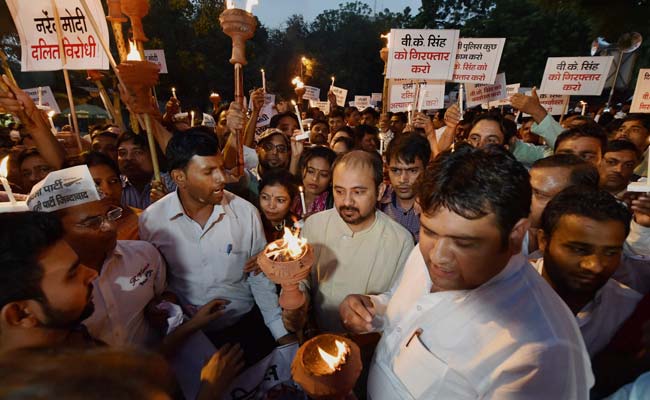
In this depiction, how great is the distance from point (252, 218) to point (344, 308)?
1.11 meters

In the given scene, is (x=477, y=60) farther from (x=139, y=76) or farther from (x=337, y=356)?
(x=337, y=356)

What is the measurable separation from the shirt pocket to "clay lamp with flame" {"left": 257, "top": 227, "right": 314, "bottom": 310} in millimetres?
537

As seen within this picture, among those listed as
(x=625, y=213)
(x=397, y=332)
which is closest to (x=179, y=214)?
(x=397, y=332)

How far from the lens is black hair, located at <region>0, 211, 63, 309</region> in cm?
112

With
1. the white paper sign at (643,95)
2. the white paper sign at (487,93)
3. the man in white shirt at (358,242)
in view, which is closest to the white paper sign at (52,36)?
the man in white shirt at (358,242)

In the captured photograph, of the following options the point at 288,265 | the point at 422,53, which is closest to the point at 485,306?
the point at 288,265

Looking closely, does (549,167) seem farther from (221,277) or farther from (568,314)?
(221,277)

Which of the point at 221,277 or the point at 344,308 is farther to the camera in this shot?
the point at 221,277

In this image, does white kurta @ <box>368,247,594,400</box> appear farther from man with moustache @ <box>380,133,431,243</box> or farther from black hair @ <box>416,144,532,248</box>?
man with moustache @ <box>380,133,431,243</box>

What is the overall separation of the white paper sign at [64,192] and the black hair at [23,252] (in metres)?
0.50

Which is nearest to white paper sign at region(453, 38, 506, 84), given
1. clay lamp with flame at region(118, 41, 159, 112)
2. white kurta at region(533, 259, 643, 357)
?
white kurta at region(533, 259, 643, 357)

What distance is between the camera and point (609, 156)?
3500mm

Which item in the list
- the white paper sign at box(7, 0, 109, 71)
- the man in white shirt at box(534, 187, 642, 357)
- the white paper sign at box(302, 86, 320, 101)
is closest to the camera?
the man in white shirt at box(534, 187, 642, 357)

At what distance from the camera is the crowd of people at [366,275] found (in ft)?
3.71
